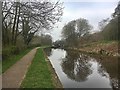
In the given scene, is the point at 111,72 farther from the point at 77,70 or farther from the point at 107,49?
the point at 107,49

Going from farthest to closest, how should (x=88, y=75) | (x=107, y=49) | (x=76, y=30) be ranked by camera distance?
(x=76, y=30), (x=107, y=49), (x=88, y=75)

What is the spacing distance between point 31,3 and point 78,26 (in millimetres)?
66596

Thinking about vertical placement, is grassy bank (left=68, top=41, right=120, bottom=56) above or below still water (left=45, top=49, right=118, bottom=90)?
below

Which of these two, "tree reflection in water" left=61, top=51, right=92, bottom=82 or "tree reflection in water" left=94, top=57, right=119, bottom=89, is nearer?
"tree reflection in water" left=94, top=57, right=119, bottom=89

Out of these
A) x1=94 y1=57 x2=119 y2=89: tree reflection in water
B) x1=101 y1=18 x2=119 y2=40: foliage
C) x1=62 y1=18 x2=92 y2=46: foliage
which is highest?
x1=94 y1=57 x2=119 y2=89: tree reflection in water

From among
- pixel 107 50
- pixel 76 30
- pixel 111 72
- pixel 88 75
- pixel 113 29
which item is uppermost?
pixel 88 75

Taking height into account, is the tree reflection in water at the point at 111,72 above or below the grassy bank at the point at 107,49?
above

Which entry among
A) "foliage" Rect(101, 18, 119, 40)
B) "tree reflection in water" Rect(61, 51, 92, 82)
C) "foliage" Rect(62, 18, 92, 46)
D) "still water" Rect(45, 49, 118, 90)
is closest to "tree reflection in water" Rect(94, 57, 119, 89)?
"still water" Rect(45, 49, 118, 90)

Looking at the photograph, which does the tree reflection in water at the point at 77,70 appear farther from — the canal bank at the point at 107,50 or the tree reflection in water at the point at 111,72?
the canal bank at the point at 107,50

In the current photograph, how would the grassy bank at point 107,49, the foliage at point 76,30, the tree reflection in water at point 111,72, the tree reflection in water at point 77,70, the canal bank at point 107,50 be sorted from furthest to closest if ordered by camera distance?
the foliage at point 76,30
the grassy bank at point 107,49
the canal bank at point 107,50
the tree reflection in water at point 77,70
the tree reflection in water at point 111,72

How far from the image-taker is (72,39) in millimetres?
78500

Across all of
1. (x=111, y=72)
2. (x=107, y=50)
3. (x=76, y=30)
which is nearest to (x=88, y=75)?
(x=111, y=72)

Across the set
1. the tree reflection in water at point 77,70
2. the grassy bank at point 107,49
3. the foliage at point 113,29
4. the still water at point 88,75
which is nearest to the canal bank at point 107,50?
the grassy bank at point 107,49

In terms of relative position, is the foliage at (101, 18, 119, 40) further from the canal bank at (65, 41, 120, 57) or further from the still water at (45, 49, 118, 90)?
the still water at (45, 49, 118, 90)
